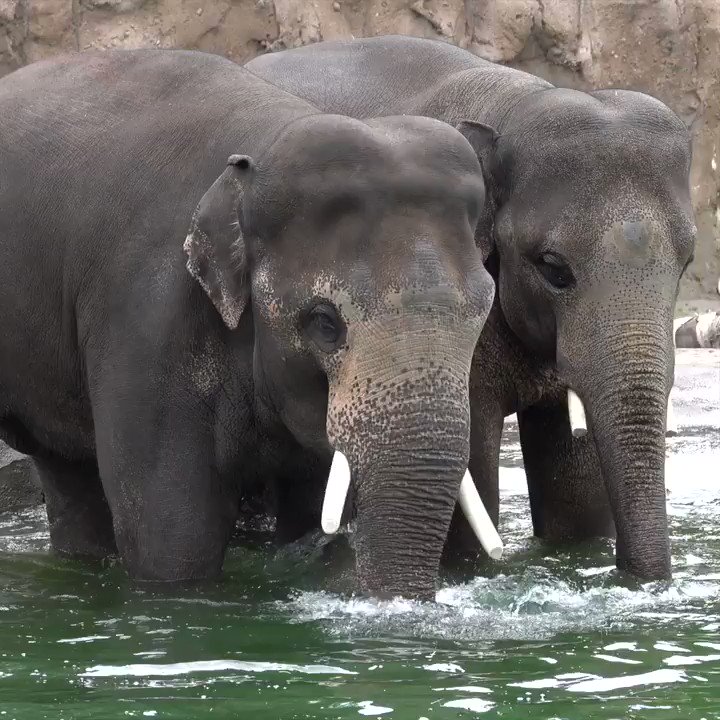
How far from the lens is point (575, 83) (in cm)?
1872

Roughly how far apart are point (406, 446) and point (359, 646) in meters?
0.60

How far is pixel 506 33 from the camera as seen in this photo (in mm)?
18016

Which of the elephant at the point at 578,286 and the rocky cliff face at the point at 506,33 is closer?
the elephant at the point at 578,286

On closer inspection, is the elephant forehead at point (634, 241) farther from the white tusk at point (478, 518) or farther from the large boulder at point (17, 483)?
the large boulder at point (17, 483)

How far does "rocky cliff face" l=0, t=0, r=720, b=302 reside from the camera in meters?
16.2

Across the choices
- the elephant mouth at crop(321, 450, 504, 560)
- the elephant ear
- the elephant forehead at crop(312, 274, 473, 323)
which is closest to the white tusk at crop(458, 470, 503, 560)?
the elephant mouth at crop(321, 450, 504, 560)

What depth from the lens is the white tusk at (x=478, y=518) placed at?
214 inches

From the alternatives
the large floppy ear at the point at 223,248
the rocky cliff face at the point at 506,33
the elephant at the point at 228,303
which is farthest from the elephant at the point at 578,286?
the rocky cliff face at the point at 506,33

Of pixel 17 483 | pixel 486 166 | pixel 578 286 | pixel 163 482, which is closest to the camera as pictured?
pixel 163 482

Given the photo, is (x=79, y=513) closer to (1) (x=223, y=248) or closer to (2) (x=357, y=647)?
(1) (x=223, y=248)

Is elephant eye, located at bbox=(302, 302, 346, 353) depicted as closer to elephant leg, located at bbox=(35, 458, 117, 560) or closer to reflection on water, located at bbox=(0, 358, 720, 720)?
reflection on water, located at bbox=(0, 358, 720, 720)

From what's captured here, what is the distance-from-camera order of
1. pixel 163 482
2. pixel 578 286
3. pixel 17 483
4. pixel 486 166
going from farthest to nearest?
pixel 17 483 → pixel 486 166 → pixel 578 286 → pixel 163 482

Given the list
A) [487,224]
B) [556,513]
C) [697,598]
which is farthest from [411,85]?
[697,598]

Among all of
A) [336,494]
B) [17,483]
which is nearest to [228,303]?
[336,494]
